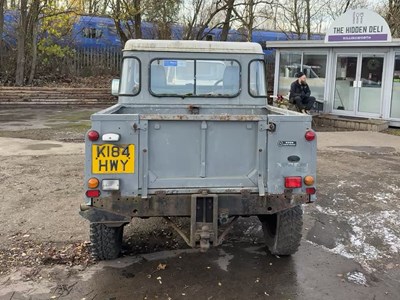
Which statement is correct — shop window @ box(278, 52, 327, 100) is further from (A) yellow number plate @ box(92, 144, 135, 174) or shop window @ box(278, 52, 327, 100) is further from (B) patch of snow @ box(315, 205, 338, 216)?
(A) yellow number plate @ box(92, 144, 135, 174)

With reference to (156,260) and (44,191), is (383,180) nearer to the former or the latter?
(156,260)

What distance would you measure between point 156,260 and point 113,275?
51 centimetres

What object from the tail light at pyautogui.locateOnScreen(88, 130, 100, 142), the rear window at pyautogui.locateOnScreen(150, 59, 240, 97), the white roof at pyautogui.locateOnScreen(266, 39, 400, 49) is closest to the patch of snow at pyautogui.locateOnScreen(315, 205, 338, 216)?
the rear window at pyautogui.locateOnScreen(150, 59, 240, 97)

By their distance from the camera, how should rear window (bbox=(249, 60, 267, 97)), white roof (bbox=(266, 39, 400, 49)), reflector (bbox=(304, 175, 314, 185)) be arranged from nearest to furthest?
reflector (bbox=(304, 175, 314, 185)) < rear window (bbox=(249, 60, 267, 97)) < white roof (bbox=(266, 39, 400, 49))

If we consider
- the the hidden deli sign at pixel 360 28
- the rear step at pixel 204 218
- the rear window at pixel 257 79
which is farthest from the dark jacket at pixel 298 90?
the rear step at pixel 204 218

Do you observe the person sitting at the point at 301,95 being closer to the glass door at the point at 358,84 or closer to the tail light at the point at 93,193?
the glass door at the point at 358,84

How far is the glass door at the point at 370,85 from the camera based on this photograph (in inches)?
575

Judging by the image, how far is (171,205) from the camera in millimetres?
3900

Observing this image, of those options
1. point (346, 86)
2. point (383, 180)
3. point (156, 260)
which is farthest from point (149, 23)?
point (156, 260)

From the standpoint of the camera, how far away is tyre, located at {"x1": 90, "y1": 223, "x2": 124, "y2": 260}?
14.2 ft

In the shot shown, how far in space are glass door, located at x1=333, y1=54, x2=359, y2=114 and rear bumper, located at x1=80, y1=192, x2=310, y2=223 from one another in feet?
40.1

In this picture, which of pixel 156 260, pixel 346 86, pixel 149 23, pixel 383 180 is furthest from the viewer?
pixel 149 23

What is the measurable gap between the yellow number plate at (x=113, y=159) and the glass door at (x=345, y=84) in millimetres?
12831

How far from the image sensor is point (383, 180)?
26.3ft
